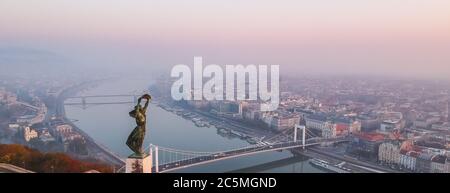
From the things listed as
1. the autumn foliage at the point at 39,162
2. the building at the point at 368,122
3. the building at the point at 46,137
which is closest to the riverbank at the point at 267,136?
the building at the point at 368,122

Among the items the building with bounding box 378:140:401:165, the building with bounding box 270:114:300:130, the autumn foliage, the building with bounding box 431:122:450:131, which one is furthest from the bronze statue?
the building with bounding box 270:114:300:130

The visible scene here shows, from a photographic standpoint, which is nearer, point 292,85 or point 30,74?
point 30,74

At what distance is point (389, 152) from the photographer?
4551mm

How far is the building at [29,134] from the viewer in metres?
4.34

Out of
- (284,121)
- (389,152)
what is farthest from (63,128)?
(389,152)

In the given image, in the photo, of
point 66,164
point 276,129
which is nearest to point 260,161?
point 276,129

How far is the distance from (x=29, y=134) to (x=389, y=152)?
4.05 metres

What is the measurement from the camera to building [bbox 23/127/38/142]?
4.34 metres

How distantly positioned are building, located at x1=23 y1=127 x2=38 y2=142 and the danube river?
0.42 metres

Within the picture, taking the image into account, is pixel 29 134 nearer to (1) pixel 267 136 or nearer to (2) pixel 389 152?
(1) pixel 267 136

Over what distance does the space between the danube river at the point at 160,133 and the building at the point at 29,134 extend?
422mm
